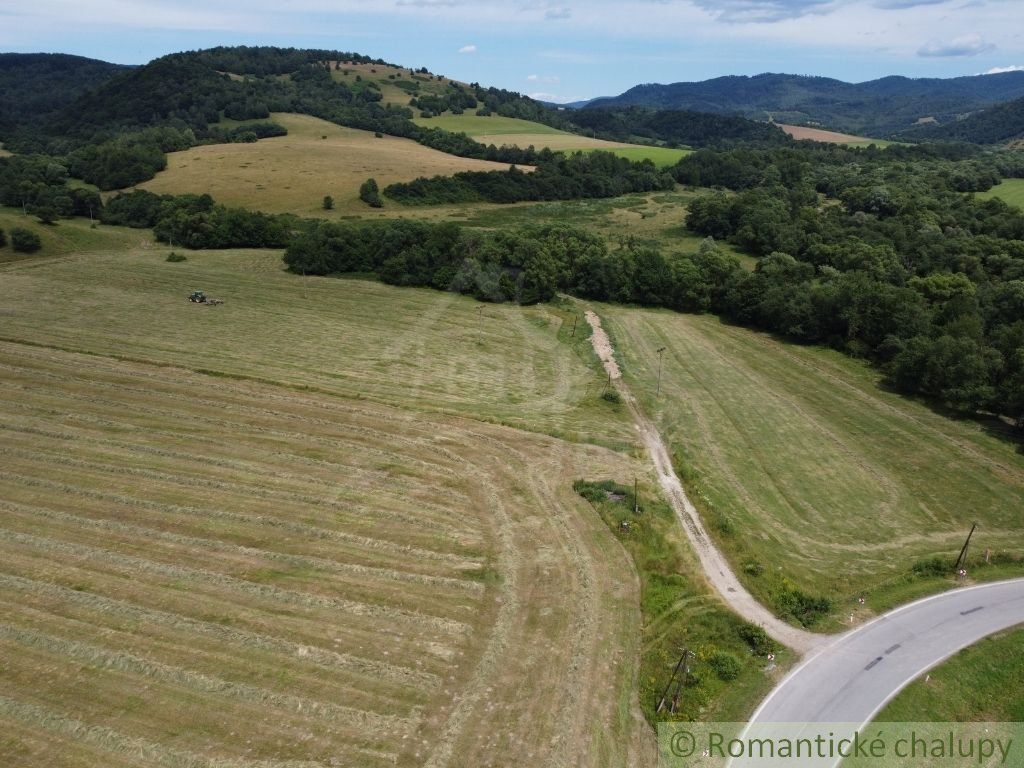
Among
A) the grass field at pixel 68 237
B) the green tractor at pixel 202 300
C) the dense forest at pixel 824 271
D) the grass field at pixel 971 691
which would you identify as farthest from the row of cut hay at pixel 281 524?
the grass field at pixel 68 237

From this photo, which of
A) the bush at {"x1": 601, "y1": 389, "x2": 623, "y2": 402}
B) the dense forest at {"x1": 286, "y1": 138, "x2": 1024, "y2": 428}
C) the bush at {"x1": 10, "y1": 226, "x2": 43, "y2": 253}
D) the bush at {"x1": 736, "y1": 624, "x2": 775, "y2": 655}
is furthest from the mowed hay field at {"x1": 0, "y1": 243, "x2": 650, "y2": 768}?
the bush at {"x1": 10, "y1": 226, "x2": 43, "y2": 253}

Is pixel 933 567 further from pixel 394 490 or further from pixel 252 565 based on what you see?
pixel 252 565

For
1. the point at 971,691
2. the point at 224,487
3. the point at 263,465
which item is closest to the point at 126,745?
the point at 224,487

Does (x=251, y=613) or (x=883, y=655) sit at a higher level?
(x=251, y=613)

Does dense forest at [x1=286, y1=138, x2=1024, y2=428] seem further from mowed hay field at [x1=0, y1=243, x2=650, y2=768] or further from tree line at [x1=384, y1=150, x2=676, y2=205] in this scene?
tree line at [x1=384, y1=150, x2=676, y2=205]

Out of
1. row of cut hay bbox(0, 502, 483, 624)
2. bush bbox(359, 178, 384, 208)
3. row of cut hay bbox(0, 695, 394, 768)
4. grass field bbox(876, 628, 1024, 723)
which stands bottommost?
grass field bbox(876, 628, 1024, 723)

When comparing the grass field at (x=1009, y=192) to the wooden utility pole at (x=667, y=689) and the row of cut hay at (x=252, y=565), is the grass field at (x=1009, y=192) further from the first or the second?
the row of cut hay at (x=252, y=565)

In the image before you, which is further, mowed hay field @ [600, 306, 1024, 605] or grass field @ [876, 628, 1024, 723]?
mowed hay field @ [600, 306, 1024, 605]
